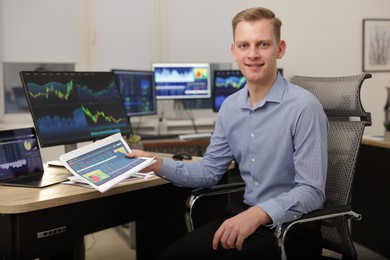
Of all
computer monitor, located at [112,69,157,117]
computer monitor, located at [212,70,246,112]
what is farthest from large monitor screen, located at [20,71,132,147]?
computer monitor, located at [212,70,246,112]

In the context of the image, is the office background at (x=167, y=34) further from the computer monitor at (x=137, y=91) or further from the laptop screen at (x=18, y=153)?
the laptop screen at (x=18, y=153)

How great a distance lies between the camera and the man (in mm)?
1607

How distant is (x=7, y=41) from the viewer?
421cm

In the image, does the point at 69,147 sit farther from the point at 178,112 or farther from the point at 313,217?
the point at 178,112

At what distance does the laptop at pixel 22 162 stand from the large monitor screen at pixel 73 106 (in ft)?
0.20

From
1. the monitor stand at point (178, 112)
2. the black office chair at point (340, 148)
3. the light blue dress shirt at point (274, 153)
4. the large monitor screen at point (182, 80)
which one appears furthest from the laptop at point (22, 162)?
the monitor stand at point (178, 112)

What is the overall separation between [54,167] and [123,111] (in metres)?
0.43

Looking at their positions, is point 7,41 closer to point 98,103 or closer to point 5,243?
point 98,103

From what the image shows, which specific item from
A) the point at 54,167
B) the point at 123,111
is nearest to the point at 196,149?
the point at 123,111

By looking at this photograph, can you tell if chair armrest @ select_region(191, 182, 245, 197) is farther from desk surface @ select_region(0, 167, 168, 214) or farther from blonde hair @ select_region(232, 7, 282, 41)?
blonde hair @ select_region(232, 7, 282, 41)

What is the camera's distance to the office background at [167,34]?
14.0 ft

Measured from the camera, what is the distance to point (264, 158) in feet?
5.98

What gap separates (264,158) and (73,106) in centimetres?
90

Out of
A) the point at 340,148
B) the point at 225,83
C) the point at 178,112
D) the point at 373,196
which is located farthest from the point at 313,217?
the point at 178,112
